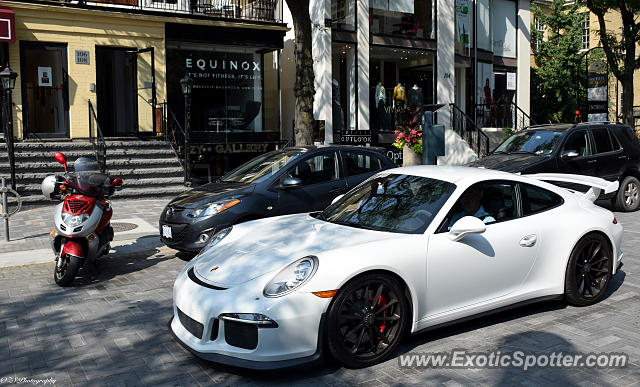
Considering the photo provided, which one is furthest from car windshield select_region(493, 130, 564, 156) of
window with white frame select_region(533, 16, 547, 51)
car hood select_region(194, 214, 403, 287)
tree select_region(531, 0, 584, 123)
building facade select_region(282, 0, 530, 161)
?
window with white frame select_region(533, 16, 547, 51)

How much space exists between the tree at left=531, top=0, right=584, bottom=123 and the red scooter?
28.7 m

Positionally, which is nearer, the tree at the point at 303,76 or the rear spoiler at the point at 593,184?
the rear spoiler at the point at 593,184

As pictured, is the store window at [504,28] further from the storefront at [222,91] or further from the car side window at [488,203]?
the car side window at [488,203]

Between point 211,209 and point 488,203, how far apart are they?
3.88 meters

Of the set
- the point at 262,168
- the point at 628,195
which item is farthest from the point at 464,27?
the point at 262,168

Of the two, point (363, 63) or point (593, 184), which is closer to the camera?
point (593, 184)

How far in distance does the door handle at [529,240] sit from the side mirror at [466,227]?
64 cm

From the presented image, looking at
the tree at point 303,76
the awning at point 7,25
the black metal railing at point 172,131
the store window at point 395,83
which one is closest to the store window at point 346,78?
the store window at point 395,83

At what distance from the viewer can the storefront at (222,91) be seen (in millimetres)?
18625

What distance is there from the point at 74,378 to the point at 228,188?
4.26 metres

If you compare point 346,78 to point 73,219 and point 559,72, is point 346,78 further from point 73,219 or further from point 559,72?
point 559,72

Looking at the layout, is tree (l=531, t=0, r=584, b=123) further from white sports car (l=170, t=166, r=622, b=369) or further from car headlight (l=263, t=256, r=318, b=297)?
car headlight (l=263, t=256, r=318, b=297)

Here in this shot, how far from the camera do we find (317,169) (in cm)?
866

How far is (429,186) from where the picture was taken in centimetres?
537
